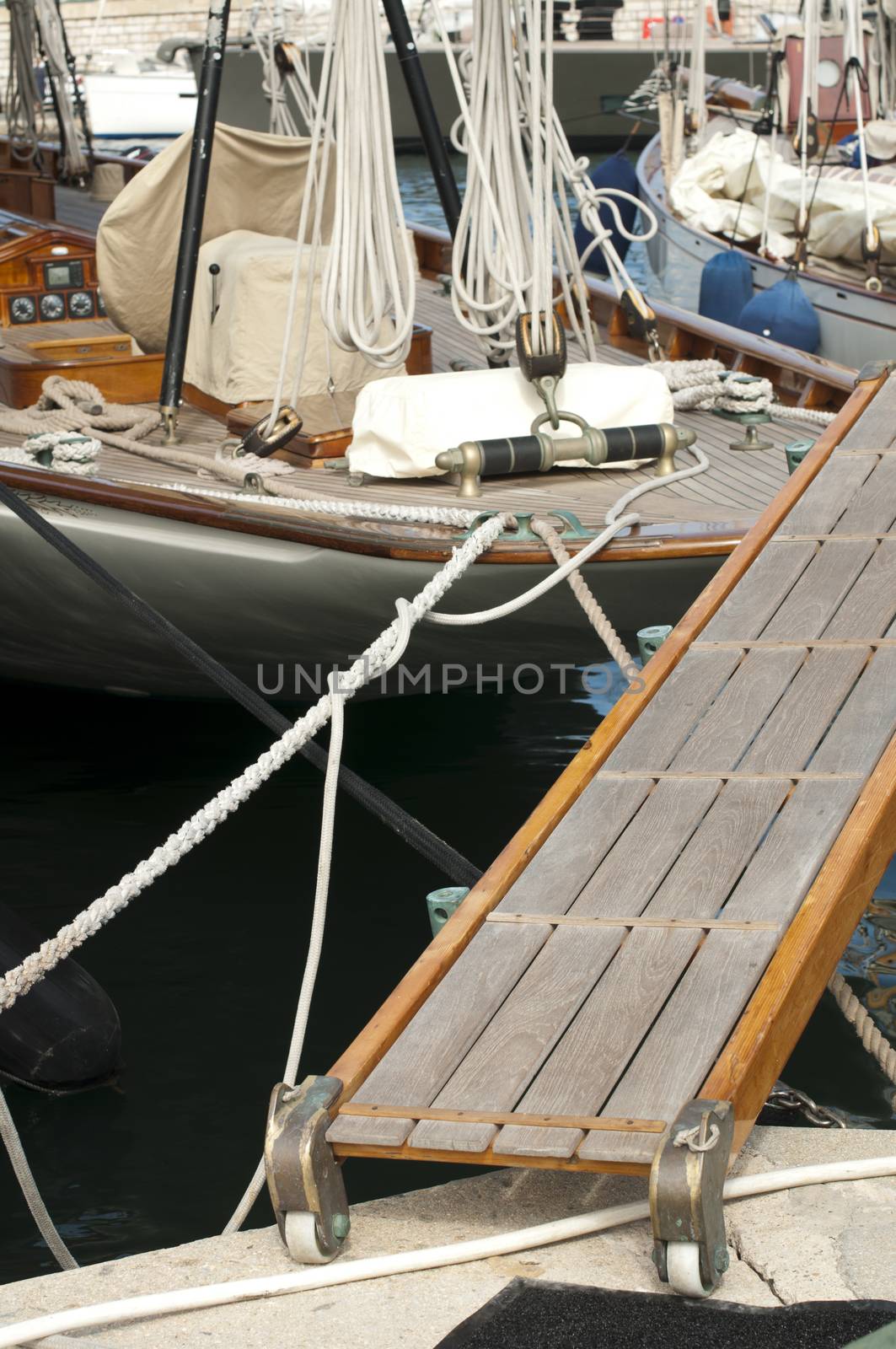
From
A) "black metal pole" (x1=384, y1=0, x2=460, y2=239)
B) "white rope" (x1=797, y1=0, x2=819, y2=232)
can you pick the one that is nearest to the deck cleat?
"black metal pole" (x1=384, y1=0, x2=460, y2=239)

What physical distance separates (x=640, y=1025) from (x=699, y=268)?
11635 mm

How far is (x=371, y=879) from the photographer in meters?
4.73

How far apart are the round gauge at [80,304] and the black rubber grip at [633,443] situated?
322 cm

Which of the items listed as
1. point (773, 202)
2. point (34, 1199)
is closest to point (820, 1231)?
point (34, 1199)

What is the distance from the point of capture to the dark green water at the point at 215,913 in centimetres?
335

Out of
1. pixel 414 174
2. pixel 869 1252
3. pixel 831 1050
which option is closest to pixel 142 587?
pixel 831 1050

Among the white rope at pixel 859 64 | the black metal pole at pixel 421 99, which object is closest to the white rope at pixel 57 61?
the white rope at pixel 859 64

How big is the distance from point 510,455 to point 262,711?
4.21 ft

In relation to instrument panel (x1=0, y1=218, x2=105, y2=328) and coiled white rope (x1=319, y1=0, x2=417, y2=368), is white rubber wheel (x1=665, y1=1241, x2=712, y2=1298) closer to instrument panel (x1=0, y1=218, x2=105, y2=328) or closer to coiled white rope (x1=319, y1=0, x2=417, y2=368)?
coiled white rope (x1=319, y1=0, x2=417, y2=368)

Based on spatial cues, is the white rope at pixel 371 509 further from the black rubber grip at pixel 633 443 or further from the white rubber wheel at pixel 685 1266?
the white rubber wheel at pixel 685 1266

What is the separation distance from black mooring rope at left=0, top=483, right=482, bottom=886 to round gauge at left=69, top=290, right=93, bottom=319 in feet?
10.9

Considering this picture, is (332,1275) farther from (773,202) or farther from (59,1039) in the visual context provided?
(773,202)

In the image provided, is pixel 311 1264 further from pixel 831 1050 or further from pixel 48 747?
pixel 48 747

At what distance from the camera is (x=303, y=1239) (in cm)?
214
